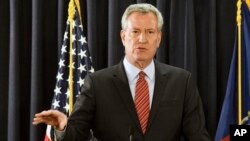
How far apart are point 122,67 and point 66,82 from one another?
111 cm

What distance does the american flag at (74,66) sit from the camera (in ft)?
11.2

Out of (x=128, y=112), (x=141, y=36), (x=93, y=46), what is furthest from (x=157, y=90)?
(x=93, y=46)

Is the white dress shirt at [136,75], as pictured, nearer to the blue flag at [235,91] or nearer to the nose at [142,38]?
the nose at [142,38]

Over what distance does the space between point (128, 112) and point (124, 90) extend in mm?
145

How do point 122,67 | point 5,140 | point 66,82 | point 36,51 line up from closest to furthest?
point 122,67, point 66,82, point 36,51, point 5,140

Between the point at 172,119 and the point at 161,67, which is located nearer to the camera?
the point at 172,119

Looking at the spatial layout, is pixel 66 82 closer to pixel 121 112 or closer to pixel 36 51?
pixel 36 51

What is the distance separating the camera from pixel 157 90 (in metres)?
2.35

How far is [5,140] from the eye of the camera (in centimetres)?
397

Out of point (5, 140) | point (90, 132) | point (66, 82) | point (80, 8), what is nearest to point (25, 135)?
A: point (5, 140)

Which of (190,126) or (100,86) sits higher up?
(100,86)

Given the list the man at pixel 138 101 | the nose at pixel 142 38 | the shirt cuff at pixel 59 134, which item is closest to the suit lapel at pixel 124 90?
the man at pixel 138 101

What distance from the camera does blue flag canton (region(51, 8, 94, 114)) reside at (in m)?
3.42

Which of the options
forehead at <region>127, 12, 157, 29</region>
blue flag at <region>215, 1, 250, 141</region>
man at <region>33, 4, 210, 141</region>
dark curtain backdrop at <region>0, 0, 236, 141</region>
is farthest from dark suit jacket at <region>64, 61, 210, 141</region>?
dark curtain backdrop at <region>0, 0, 236, 141</region>
